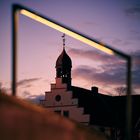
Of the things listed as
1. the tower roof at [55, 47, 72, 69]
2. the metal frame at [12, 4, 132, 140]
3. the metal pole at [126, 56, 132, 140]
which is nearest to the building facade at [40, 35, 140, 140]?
the tower roof at [55, 47, 72, 69]

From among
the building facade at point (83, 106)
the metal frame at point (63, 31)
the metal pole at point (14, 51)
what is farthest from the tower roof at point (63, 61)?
the metal pole at point (14, 51)

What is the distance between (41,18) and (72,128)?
1242mm

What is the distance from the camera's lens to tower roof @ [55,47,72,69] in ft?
179

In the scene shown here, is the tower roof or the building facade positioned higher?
the tower roof

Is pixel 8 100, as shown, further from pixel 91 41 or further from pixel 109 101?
pixel 109 101

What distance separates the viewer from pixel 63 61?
55.2 metres

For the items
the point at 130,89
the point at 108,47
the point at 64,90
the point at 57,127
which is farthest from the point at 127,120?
the point at 64,90

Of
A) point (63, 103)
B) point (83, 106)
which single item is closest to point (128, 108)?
point (63, 103)

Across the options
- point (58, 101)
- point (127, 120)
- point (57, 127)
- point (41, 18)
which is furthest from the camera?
point (58, 101)

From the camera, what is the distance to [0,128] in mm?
3471

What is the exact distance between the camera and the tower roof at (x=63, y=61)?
54562 millimetres

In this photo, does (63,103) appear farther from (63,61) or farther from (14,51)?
Result: (14,51)

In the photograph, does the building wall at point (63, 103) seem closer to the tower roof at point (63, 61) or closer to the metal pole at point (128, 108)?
the tower roof at point (63, 61)

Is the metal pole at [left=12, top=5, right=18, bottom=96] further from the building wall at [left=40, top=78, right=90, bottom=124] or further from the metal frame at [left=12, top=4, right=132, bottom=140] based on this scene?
the building wall at [left=40, top=78, right=90, bottom=124]
